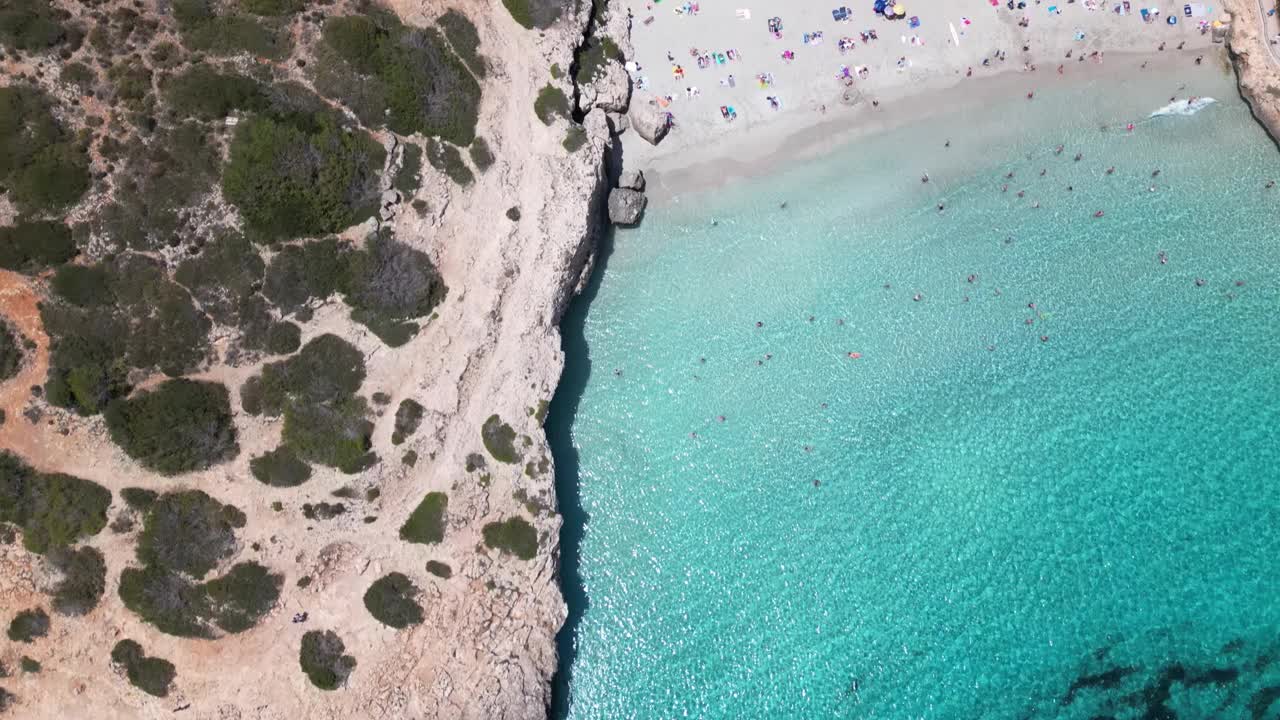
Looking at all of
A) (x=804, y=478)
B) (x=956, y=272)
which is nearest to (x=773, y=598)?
(x=804, y=478)

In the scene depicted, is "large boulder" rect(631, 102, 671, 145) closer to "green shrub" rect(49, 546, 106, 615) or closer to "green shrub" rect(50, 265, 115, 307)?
"green shrub" rect(50, 265, 115, 307)

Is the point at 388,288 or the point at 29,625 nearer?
the point at 29,625

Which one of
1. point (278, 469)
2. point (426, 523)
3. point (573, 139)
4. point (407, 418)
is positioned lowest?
point (426, 523)

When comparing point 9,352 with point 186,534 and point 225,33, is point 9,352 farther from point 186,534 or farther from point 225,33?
point 225,33

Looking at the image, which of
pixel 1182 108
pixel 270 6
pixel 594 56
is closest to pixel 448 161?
pixel 594 56

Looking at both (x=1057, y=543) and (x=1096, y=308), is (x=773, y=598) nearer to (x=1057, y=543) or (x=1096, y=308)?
(x=1057, y=543)

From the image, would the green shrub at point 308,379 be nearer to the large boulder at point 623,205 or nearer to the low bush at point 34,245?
the low bush at point 34,245
